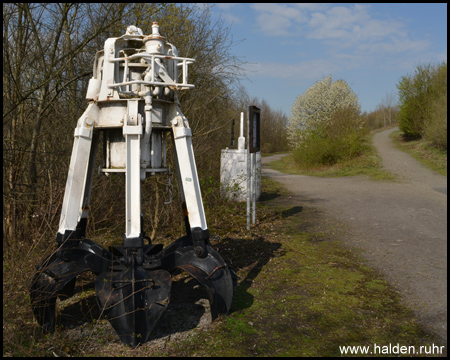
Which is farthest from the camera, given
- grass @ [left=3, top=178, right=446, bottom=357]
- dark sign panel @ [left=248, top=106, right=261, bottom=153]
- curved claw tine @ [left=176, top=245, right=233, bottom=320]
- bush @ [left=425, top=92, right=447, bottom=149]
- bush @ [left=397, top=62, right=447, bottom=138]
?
bush @ [left=397, top=62, right=447, bottom=138]

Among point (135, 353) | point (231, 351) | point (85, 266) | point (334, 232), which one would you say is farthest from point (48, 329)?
point (334, 232)

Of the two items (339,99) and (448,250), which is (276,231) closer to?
(448,250)

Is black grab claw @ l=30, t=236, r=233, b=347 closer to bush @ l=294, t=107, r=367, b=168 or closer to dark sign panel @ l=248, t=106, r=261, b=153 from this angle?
dark sign panel @ l=248, t=106, r=261, b=153

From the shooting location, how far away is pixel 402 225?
351 inches

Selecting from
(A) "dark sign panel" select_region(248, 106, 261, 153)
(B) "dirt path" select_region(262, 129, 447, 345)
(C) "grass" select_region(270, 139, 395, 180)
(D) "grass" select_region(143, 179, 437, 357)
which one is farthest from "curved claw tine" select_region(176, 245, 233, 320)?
(C) "grass" select_region(270, 139, 395, 180)

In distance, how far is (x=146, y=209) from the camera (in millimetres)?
8039

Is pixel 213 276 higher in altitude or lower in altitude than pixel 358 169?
lower

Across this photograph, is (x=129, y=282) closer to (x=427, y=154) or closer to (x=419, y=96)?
(x=427, y=154)

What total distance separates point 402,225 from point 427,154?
18.0 m

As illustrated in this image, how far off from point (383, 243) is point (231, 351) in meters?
4.71

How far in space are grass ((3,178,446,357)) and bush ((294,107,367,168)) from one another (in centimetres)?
1853

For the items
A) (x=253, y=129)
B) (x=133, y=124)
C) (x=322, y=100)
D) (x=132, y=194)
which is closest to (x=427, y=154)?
(x=322, y=100)

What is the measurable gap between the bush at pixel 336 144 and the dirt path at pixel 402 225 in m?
6.63

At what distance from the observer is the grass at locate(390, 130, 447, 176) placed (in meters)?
20.8
